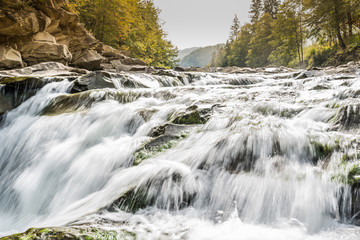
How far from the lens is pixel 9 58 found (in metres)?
9.99

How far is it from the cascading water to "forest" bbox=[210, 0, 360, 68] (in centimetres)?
1783

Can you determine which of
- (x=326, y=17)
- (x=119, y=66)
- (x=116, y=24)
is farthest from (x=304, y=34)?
(x=119, y=66)

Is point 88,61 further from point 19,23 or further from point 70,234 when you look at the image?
point 70,234

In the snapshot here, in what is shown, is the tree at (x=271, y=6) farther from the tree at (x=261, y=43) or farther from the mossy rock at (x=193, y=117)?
the mossy rock at (x=193, y=117)

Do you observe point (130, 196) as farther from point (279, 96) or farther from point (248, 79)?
point (248, 79)

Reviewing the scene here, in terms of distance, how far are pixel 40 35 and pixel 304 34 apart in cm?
2873

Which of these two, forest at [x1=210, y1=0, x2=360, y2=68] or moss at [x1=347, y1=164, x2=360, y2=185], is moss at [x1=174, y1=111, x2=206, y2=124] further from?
forest at [x1=210, y1=0, x2=360, y2=68]

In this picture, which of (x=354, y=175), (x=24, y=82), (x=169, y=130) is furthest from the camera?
(x=24, y=82)

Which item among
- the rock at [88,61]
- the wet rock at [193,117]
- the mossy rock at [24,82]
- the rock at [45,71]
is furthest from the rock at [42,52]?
the wet rock at [193,117]

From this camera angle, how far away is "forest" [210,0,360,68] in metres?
17.7

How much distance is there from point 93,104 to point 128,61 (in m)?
10.7

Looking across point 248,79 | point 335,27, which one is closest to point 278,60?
point 335,27

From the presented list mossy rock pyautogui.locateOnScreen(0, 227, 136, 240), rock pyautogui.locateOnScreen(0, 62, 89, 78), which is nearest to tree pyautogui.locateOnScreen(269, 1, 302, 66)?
rock pyautogui.locateOnScreen(0, 62, 89, 78)

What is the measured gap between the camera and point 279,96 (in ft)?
16.7
